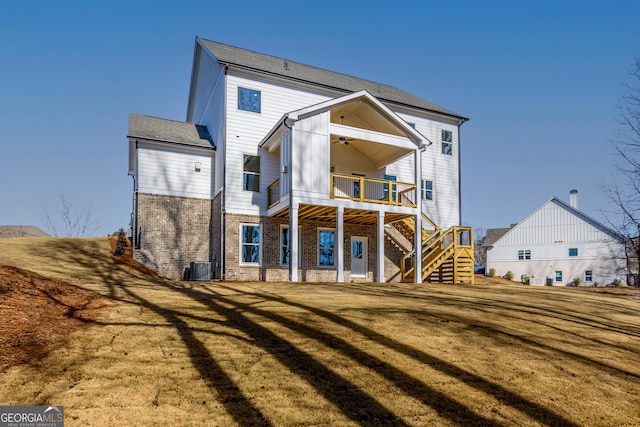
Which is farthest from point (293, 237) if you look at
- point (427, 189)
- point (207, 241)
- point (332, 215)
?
point (427, 189)

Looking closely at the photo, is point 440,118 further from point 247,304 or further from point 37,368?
point 37,368

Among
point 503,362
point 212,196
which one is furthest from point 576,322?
point 212,196

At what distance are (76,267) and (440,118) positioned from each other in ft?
63.6

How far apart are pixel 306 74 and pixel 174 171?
835cm

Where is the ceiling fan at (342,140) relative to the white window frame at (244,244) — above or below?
above

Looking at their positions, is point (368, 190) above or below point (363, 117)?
below

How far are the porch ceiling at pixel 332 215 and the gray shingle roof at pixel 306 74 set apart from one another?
6.44 meters

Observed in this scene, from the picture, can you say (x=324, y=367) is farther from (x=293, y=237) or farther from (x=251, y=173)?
(x=251, y=173)

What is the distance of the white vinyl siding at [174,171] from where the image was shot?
19.1 metres

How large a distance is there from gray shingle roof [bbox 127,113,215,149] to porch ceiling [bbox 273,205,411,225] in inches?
208

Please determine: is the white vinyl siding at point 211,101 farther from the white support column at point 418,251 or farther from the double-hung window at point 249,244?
the white support column at point 418,251

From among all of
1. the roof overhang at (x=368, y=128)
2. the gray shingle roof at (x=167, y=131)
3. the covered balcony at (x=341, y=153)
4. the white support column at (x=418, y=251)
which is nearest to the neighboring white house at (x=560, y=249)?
the white support column at (x=418, y=251)

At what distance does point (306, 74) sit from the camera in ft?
74.3

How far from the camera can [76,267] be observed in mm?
15320
